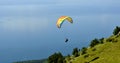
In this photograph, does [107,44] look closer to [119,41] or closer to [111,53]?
[119,41]

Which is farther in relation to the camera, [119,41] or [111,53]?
[119,41]

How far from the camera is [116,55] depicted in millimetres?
107188

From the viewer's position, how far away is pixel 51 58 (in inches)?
5517

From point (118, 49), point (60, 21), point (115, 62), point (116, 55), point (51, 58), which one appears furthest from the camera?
point (51, 58)

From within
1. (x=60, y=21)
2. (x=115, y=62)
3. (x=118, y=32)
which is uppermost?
(x=118, y=32)

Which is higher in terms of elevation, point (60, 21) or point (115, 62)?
point (60, 21)

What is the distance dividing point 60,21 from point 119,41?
207ft

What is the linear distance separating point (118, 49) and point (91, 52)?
13956 mm

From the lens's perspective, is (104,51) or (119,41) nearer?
(104,51)

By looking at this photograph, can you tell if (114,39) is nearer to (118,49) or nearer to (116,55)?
(118,49)

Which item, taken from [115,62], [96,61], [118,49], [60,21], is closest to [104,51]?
[118,49]

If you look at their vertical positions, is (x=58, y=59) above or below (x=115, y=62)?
above

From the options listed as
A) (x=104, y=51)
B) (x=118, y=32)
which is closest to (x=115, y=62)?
(x=104, y=51)

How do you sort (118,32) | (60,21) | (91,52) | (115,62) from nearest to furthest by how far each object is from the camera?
(60,21) < (115,62) < (91,52) < (118,32)
